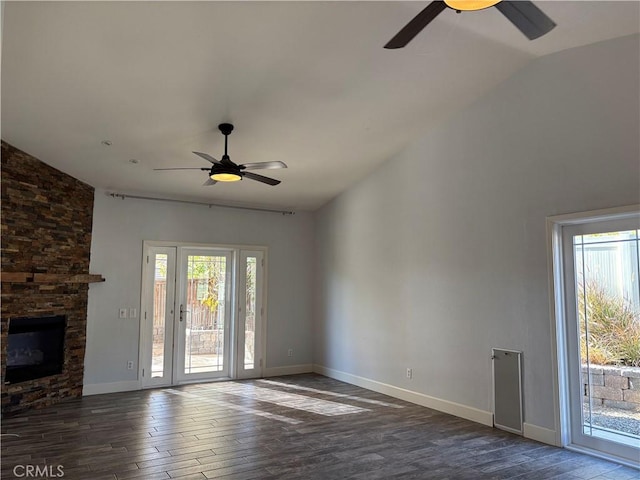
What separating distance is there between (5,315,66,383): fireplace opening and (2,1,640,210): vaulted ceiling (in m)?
Result: 1.92

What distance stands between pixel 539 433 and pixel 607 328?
1.17 metres

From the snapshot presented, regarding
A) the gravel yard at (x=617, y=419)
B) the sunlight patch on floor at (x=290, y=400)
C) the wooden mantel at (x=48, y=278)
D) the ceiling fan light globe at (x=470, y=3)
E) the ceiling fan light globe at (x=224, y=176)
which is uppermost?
the ceiling fan light globe at (x=470, y=3)

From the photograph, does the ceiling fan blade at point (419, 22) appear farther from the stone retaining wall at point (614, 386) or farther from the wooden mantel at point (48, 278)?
the wooden mantel at point (48, 278)

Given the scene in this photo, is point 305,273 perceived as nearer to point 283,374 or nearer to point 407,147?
point 283,374

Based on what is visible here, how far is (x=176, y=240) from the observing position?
6.89 metres

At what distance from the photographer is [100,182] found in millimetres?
6184

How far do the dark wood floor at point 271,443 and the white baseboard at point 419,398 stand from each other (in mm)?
121

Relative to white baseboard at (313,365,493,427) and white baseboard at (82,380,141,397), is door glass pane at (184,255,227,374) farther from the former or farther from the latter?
white baseboard at (313,365,493,427)

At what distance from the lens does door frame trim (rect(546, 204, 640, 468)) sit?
4.13m

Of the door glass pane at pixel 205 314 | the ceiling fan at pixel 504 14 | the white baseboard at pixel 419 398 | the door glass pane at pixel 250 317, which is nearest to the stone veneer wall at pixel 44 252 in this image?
the door glass pane at pixel 205 314

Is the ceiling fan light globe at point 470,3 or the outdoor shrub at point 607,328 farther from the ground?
the ceiling fan light globe at point 470,3

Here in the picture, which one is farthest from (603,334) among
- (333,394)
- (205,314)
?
(205,314)

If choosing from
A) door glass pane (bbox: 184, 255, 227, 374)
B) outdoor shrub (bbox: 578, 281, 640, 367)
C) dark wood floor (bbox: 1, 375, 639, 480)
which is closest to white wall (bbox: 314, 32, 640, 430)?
outdoor shrub (bbox: 578, 281, 640, 367)

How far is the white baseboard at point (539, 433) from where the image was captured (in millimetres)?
4180
